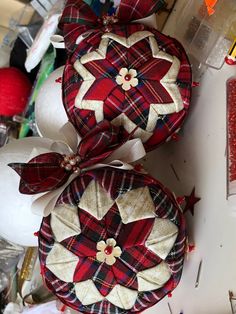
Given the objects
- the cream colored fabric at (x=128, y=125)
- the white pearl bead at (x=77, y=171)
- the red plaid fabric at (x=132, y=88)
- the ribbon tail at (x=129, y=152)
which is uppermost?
the red plaid fabric at (x=132, y=88)

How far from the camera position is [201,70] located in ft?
2.10

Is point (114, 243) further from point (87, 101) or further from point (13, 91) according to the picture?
point (13, 91)

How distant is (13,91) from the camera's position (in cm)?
106

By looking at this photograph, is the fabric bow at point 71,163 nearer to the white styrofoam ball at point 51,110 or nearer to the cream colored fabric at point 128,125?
the cream colored fabric at point 128,125

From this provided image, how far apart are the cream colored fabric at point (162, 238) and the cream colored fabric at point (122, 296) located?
0.05 meters

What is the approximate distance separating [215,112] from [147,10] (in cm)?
17

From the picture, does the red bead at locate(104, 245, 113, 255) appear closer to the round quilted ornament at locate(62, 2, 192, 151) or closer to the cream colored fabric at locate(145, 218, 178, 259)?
the cream colored fabric at locate(145, 218, 178, 259)

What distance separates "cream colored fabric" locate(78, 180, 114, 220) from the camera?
508 mm

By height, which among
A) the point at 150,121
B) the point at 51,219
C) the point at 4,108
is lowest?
the point at 4,108

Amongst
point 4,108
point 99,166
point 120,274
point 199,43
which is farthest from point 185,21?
point 4,108

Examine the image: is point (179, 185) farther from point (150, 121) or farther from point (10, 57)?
point (10, 57)

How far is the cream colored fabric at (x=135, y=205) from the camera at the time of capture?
0.50 meters

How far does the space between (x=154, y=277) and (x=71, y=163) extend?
0.55 ft

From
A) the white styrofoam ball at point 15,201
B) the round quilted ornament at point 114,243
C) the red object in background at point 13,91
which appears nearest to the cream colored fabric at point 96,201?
the round quilted ornament at point 114,243
